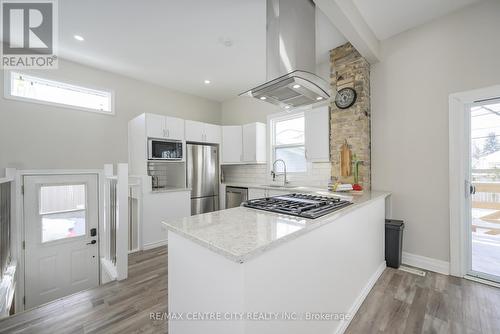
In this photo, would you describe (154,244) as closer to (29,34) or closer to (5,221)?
(5,221)

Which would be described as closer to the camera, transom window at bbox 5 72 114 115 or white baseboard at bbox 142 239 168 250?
transom window at bbox 5 72 114 115

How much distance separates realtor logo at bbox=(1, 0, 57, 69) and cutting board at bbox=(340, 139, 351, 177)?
12.4ft

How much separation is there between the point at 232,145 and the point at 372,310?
3535 mm

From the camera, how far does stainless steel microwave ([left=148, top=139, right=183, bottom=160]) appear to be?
Answer: 347 centimetres

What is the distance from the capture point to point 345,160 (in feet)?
9.45

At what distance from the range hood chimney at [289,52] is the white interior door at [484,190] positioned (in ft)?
6.06

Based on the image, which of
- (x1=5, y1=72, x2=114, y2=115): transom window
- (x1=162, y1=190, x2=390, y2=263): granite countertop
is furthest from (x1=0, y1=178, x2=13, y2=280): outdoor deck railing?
(x1=162, y1=190, x2=390, y2=263): granite countertop

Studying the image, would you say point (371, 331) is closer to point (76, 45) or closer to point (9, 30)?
point (76, 45)

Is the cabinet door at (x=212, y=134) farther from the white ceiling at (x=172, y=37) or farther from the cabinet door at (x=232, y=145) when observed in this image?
the white ceiling at (x=172, y=37)

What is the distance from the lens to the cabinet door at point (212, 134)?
14.1 ft

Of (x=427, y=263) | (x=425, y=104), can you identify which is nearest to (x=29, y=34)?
(x=425, y=104)

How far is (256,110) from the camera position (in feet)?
15.2

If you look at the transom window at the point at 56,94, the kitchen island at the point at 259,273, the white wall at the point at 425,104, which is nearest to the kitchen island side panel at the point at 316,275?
the kitchen island at the point at 259,273

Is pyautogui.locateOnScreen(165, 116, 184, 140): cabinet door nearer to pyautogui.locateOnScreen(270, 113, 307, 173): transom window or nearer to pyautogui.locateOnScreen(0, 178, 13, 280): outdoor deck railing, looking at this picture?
pyautogui.locateOnScreen(270, 113, 307, 173): transom window
